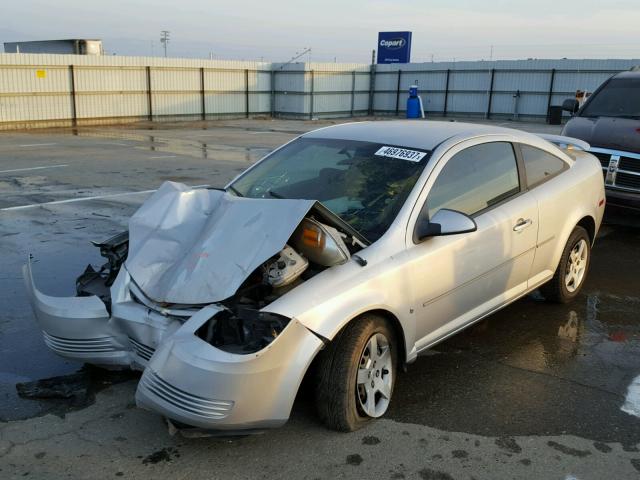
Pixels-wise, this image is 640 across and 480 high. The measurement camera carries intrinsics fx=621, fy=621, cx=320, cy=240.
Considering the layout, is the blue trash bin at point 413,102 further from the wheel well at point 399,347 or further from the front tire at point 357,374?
the front tire at point 357,374

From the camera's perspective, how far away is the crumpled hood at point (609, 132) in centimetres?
740

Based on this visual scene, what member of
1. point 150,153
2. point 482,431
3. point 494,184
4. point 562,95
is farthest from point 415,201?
point 562,95

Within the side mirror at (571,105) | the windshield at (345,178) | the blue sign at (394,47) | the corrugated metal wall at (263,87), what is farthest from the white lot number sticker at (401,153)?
the blue sign at (394,47)

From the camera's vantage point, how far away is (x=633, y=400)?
378 cm

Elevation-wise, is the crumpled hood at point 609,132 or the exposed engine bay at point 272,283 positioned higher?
the crumpled hood at point 609,132

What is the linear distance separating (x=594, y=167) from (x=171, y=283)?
4017 millimetres

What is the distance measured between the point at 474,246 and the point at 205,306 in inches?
71.0

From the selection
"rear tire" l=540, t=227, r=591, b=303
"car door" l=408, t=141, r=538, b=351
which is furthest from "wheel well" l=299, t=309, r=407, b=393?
"rear tire" l=540, t=227, r=591, b=303

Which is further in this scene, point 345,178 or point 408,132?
point 408,132

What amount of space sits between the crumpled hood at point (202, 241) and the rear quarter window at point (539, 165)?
2219 millimetres

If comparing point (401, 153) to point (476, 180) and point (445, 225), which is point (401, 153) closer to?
point (476, 180)

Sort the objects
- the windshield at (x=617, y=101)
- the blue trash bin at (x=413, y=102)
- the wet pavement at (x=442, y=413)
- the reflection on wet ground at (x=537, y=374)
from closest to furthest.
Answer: the wet pavement at (x=442, y=413) → the reflection on wet ground at (x=537, y=374) → the windshield at (x=617, y=101) → the blue trash bin at (x=413, y=102)

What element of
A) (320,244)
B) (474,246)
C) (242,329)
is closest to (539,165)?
(474,246)

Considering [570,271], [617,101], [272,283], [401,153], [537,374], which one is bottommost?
[537,374]
